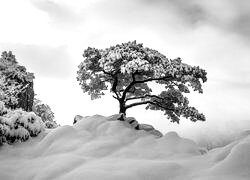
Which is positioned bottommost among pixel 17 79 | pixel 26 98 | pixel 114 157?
pixel 114 157

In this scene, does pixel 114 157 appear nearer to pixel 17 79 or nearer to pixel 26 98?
pixel 26 98

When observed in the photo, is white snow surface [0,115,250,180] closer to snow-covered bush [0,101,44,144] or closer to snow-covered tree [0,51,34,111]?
snow-covered bush [0,101,44,144]

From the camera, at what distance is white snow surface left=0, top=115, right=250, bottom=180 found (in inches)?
343

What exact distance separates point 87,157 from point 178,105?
1006 centimetres

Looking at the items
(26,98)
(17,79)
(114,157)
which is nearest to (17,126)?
(114,157)

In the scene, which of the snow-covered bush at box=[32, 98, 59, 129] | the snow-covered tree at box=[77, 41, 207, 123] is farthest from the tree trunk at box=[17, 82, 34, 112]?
the snow-covered bush at box=[32, 98, 59, 129]

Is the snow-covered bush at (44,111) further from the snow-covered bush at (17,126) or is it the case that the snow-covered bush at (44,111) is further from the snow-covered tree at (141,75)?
the snow-covered bush at (17,126)

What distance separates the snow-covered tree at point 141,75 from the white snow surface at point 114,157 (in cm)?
323

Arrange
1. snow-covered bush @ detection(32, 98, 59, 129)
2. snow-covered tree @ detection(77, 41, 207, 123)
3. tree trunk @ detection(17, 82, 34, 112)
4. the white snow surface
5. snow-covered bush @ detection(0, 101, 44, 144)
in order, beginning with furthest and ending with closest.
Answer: snow-covered bush @ detection(32, 98, 59, 129) → tree trunk @ detection(17, 82, 34, 112) → snow-covered tree @ detection(77, 41, 207, 123) → snow-covered bush @ detection(0, 101, 44, 144) → the white snow surface

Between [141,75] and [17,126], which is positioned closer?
[17,126]

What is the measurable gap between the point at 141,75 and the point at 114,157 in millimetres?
8554

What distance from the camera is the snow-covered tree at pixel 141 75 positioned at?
17219 millimetres

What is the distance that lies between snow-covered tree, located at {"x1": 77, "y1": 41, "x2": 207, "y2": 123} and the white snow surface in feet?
10.6

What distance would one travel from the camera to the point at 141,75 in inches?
760
